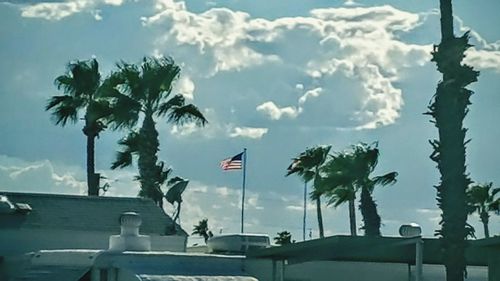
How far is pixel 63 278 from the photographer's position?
29.5m

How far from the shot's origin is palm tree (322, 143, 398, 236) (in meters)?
48.2

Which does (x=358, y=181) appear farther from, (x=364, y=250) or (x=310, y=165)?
(x=364, y=250)

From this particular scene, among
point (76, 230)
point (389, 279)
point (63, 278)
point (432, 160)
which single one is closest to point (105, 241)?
point (76, 230)

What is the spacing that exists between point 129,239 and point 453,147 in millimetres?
8295

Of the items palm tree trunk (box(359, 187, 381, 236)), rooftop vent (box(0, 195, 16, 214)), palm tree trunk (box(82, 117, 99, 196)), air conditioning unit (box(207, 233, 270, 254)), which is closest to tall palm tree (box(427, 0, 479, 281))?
air conditioning unit (box(207, 233, 270, 254))

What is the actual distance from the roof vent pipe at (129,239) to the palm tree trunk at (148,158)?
13.6m

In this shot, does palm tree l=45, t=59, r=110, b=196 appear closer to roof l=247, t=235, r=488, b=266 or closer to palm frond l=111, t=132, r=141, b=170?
palm frond l=111, t=132, r=141, b=170

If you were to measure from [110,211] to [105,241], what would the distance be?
1445 millimetres

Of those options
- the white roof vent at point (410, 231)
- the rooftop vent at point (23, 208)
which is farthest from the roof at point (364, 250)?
the rooftop vent at point (23, 208)

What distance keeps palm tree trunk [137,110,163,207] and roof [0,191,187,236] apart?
14.6 ft

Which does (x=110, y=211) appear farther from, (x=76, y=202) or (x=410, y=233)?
(x=410, y=233)

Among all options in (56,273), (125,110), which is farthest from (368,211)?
(56,273)

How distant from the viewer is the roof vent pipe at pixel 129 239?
29234mm

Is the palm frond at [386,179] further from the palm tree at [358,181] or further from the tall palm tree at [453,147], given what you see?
the tall palm tree at [453,147]
